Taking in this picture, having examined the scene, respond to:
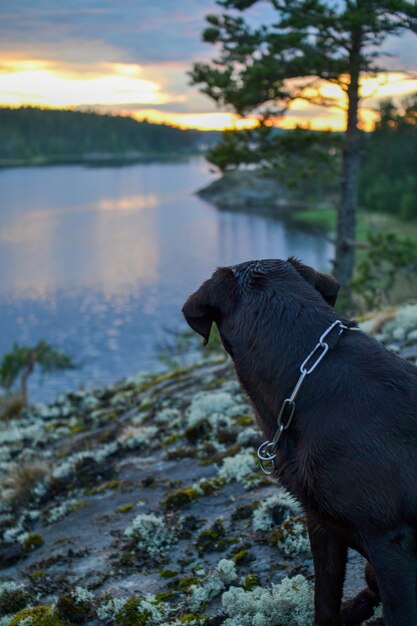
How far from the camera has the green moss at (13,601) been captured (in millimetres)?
5227

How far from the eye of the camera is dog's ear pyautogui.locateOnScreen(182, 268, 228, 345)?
373 cm

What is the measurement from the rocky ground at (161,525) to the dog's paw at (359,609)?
11.0 inches

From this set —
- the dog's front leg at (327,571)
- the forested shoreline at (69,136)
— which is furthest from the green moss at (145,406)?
the forested shoreline at (69,136)

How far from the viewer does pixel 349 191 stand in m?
19.5

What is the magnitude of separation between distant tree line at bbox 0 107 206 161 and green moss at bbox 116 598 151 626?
5915 inches

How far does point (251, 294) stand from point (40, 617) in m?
2.71

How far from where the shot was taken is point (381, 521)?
2.96 metres

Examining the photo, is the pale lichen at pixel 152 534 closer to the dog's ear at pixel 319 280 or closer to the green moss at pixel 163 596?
the green moss at pixel 163 596

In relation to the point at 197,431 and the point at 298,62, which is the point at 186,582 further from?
the point at 298,62

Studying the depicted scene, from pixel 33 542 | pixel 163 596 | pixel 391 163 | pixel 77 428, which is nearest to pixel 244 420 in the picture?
pixel 33 542

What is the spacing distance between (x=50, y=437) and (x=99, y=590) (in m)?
5.62

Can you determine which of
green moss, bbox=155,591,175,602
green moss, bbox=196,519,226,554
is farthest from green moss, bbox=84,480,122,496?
green moss, bbox=155,591,175,602

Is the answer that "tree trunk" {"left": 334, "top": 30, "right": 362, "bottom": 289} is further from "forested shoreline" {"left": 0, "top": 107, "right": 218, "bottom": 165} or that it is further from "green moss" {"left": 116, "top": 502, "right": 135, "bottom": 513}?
"forested shoreline" {"left": 0, "top": 107, "right": 218, "bottom": 165}

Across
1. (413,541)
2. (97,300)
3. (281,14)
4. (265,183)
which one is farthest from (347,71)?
(265,183)
